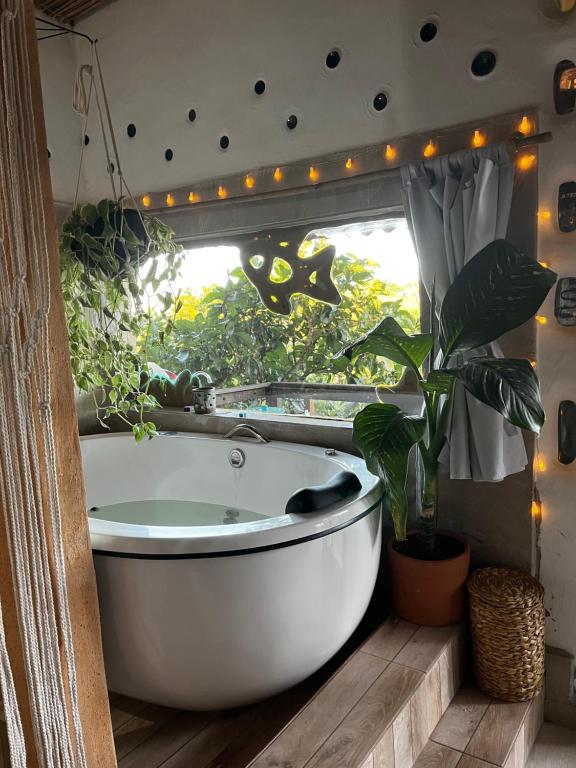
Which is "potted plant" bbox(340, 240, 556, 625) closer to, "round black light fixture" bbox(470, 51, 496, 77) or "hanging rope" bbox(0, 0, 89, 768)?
"round black light fixture" bbox(470, 51, 496, 77)

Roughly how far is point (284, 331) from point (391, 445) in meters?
1.49

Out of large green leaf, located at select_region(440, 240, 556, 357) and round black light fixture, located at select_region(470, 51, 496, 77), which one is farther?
round black light fixture, located at select_region(470, 51, 496, 77)

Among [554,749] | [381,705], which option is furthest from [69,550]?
[554,749]

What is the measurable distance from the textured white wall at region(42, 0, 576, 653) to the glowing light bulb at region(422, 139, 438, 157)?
2.1 inches

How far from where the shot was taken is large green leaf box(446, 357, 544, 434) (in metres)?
1.59

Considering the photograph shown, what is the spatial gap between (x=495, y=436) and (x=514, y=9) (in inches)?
57.0

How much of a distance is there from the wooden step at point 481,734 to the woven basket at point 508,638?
0.05 meters

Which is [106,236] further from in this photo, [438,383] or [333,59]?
[333,59]

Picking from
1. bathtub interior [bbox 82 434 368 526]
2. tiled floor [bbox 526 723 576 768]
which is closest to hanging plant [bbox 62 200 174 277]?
bathtub interior [bbox 82 434 368 526]

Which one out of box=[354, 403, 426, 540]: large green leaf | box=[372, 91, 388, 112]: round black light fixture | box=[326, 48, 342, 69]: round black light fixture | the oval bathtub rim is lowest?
the oval bathtub rim

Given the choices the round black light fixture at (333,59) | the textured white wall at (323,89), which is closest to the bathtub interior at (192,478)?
the textured white wall at (323,89)

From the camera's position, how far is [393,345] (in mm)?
1881

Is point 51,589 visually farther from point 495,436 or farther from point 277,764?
point 495,436

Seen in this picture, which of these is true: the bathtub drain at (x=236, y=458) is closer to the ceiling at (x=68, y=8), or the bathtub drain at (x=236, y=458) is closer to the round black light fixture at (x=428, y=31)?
the round black light fixture at (x=428, y=31)
